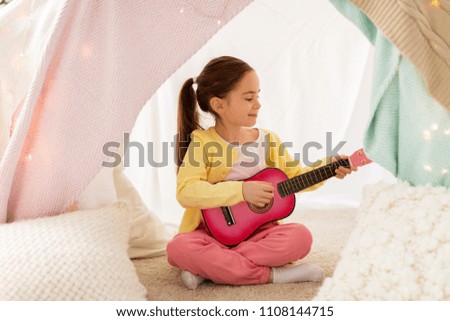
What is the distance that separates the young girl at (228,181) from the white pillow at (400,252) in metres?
0.33

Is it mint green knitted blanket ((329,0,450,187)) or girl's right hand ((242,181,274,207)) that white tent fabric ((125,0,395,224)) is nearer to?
girl's right hand ((242,181,274,207))

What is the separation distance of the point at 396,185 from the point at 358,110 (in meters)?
1.11

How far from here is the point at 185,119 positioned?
4.99 ft

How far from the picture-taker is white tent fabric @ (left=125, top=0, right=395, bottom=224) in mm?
1907

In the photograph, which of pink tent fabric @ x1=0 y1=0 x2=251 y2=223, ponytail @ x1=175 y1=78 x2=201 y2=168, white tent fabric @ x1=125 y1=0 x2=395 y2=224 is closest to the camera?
pink tent fabric @ x1=0 y1=0 x2=251 y2=223

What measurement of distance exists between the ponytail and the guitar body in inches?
8.7

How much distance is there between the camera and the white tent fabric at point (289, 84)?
1907mm

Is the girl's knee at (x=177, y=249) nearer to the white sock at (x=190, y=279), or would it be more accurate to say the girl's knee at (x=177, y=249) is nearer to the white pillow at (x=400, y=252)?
the white sock at (x=190, y=279)

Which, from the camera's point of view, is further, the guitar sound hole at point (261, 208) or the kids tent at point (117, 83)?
the guitar sound hole at point (261, 208)

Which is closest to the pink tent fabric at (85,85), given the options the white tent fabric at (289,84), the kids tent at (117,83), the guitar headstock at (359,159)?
the kids tent at (117,83)

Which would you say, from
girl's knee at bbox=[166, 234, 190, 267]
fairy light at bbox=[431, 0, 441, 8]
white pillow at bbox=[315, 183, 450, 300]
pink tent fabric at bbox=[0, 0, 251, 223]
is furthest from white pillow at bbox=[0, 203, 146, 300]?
fairy light at bbox=[431, 0, 441, 8]

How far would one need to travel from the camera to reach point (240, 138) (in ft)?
4.92

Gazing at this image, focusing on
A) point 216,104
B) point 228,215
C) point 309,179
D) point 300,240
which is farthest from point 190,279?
point 216,104
